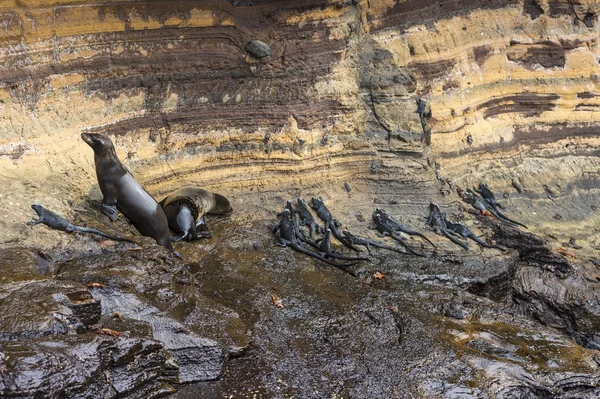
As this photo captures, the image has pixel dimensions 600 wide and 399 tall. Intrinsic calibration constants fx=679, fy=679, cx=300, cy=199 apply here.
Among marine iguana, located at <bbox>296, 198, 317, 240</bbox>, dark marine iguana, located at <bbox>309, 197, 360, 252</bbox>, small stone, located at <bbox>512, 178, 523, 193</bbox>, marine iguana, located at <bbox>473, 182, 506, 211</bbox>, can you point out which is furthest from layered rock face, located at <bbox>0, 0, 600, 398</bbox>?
marine iguana, located at <bbox>296, 198, 317, 240</bbox>

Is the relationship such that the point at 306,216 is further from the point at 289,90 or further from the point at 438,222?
the point at 289,90

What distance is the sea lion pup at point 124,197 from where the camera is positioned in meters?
8.84

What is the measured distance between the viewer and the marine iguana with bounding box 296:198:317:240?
10.1 m

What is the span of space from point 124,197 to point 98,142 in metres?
0.81

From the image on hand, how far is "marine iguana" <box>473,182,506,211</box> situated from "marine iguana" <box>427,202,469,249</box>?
66.3 inches

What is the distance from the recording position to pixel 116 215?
8867mm

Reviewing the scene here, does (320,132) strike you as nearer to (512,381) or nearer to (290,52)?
(290,52)

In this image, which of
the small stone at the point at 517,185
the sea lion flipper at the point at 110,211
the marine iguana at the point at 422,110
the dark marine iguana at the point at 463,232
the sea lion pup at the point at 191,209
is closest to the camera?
the sea lion flipper at the point at 110,211

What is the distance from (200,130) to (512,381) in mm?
6189

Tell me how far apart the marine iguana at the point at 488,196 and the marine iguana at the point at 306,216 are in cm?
379

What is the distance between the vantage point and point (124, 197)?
8.88m

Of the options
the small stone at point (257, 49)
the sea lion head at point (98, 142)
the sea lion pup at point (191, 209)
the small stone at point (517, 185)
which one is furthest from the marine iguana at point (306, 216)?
the small stone at point (517, 185)

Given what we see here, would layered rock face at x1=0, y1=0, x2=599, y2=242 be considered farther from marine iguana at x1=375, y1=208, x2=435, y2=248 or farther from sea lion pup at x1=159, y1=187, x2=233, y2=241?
marine iguana at x1=375, y1=208, x2=435, y2=248

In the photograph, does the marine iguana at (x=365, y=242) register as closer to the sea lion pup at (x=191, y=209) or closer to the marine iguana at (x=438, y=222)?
the marine iguana at (x=438, y=222)
